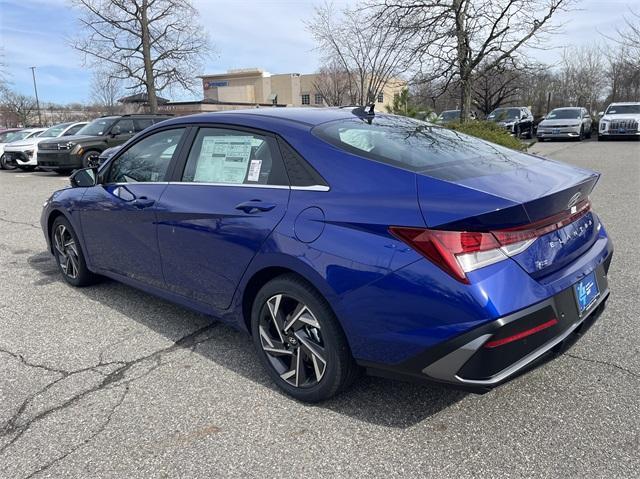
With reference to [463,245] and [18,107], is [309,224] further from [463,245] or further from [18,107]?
[18,107]

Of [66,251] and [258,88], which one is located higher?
[258,88]

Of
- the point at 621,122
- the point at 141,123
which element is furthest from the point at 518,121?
the point at 141,123

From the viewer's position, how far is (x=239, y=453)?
2400 mm

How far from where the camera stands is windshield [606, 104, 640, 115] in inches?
904

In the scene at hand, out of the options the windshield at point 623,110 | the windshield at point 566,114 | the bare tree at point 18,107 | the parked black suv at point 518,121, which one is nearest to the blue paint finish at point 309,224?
the parked black suv at point 518,121

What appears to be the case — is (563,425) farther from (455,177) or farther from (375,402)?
(455,177)

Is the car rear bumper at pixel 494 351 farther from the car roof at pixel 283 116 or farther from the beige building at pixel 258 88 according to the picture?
the beige building at pixel 258 88

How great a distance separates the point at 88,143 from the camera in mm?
14227

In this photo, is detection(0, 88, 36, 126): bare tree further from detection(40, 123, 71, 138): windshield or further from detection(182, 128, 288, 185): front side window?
detection(182, 128, 288, 185): front side window

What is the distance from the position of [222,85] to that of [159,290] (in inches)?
3422

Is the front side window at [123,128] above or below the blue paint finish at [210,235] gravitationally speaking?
above

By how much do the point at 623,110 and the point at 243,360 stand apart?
84.5 ft

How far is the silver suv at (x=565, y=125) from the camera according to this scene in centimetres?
2326

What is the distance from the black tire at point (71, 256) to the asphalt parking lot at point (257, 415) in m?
0.80
